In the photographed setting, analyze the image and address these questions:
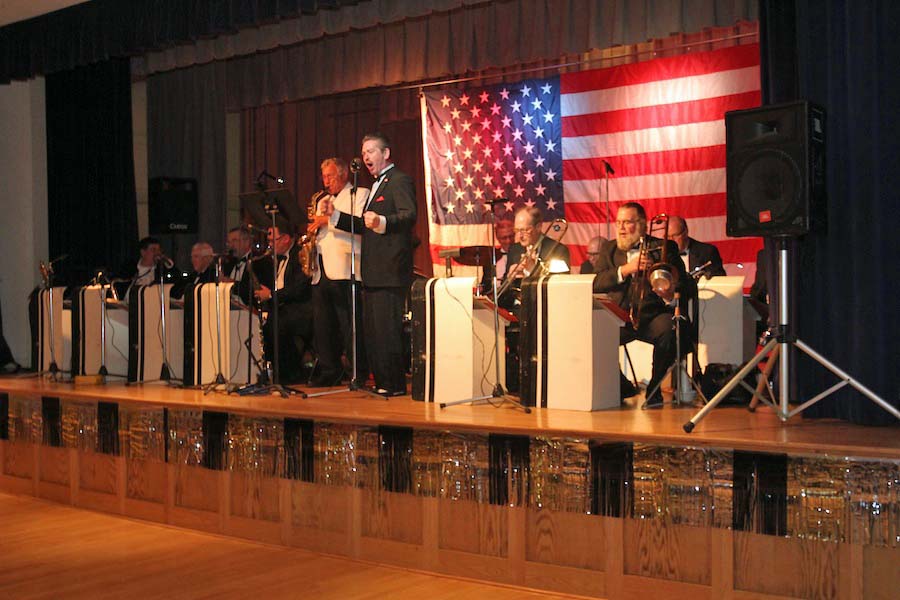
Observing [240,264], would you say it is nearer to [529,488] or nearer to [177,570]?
[177,570]

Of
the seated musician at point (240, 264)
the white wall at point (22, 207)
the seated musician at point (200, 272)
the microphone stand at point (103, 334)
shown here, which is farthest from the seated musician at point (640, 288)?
the white wall at point (22, 207)

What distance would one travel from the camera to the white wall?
9.98 m

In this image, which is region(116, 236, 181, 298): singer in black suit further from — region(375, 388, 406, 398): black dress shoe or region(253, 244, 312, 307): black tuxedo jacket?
region(375, 388, 406, 398): black dress shoe

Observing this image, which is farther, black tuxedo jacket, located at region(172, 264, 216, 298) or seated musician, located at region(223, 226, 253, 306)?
black tuxedo jacket, located at region(172, 264, 216, 298)

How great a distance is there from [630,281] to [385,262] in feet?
4.68

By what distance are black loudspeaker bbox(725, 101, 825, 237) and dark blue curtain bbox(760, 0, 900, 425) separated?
0.88 feet

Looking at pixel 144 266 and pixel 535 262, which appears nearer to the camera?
pixel 535 262

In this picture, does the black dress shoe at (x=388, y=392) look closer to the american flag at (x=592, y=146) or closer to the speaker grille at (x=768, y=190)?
the american flag at (x=592, y=146)

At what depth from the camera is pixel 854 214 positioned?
4539 mm

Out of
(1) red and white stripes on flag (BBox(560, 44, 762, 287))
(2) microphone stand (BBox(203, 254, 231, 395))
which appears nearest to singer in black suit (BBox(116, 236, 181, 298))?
(2) microphone stand (BBox(203, 254, 231, 395))

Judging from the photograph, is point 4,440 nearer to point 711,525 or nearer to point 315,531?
point 315,531

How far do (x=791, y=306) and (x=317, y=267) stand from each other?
293cm

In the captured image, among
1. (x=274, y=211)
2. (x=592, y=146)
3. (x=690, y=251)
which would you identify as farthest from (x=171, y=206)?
(x=690, y=251)

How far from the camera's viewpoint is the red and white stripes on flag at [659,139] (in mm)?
7141
